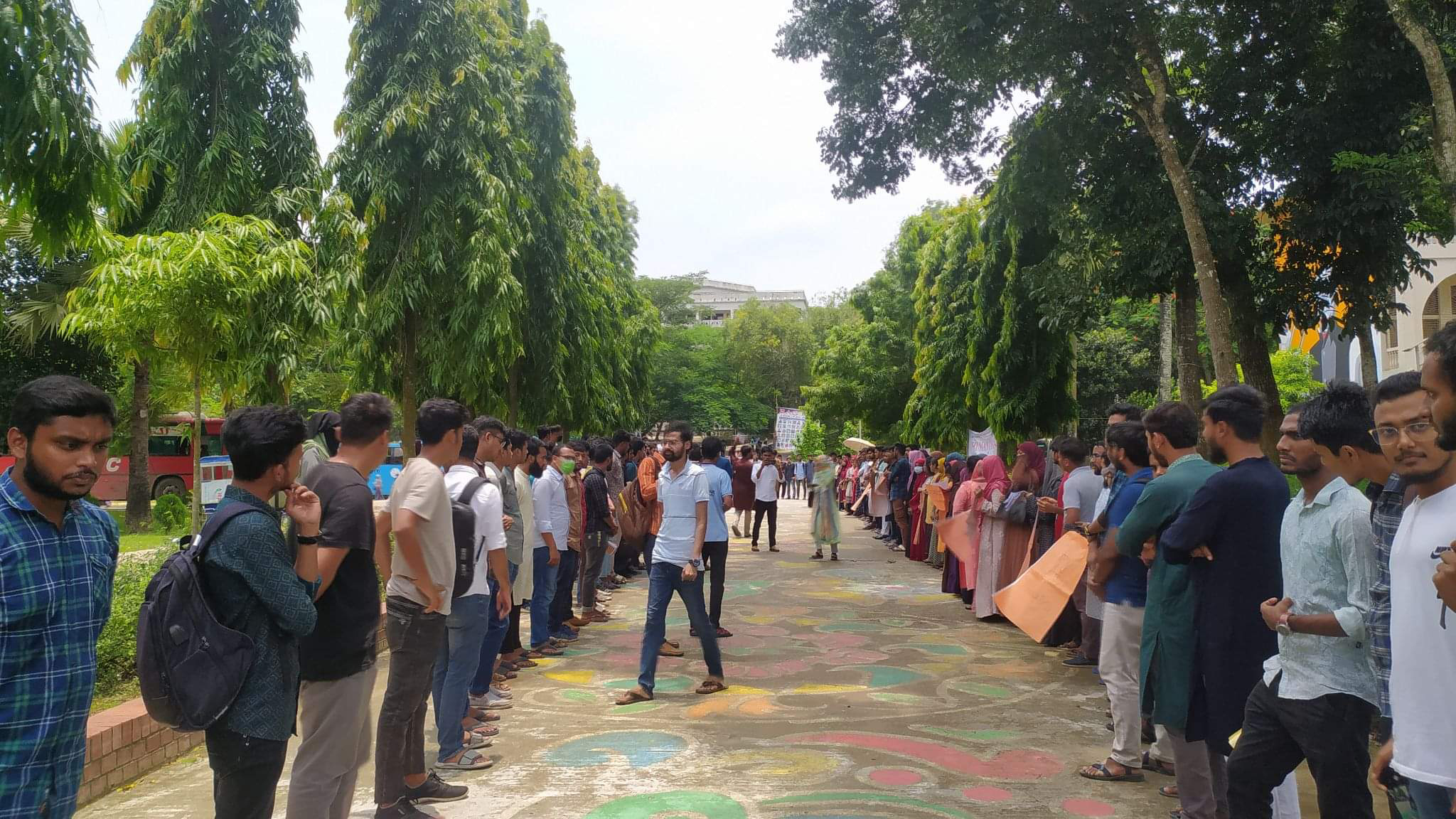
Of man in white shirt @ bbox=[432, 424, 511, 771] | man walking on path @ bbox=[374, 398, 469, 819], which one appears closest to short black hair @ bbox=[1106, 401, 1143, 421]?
man in white shirt @ bbox=[432, 424, 511, 771]

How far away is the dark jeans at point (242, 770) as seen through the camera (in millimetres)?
2922

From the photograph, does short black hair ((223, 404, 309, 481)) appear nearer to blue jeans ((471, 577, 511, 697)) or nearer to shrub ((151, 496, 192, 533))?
blue jeans ((471, 577, 511, 697))

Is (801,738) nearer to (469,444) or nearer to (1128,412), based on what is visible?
(469,444)

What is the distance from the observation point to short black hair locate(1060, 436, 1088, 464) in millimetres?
7281

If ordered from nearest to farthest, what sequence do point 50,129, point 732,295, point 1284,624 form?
point 1284,624, point 50,129, point 732,295

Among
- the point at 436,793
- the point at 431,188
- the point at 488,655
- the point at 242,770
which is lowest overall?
the point at 436,793

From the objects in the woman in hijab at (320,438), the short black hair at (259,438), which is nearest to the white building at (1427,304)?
the woman in hijab at (320,438)

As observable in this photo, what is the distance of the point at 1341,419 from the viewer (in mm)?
3117

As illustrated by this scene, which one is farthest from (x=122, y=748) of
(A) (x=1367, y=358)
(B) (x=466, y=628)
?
(A) (x=1367, y=358)

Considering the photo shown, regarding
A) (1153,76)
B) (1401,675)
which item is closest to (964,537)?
(1153,76)

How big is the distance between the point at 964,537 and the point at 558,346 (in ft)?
34.7

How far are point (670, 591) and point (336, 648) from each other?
3565mm

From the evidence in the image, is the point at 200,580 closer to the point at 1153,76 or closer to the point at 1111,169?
the point at 1153,76

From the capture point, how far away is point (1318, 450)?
10.4ft
